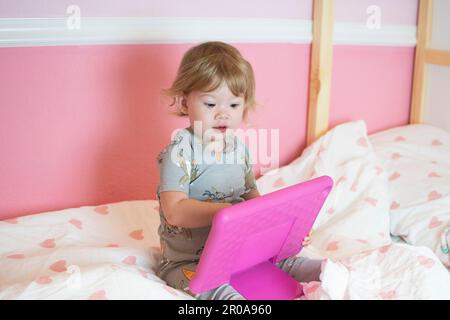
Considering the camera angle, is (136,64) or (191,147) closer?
(191,147)

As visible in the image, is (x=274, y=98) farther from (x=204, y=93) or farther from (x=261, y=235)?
(x=261, y=235)

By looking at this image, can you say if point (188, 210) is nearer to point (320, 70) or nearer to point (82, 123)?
point (82, 123)

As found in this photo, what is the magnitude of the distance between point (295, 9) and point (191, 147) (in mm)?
746

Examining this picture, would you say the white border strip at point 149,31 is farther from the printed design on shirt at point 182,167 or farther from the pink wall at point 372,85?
the printed design on shirt at point 182,167

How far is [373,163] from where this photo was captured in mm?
1635

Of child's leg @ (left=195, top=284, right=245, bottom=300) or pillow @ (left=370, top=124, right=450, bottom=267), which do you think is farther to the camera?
pillow @ (left=370, top=124, right=450, bottom=267)

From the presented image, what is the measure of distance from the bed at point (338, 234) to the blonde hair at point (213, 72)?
14.8 inches

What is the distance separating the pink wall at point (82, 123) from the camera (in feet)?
4.51

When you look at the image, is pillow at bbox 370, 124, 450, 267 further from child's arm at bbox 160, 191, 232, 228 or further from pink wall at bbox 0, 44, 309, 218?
child's arm at bbox 160, 191, 232, 228

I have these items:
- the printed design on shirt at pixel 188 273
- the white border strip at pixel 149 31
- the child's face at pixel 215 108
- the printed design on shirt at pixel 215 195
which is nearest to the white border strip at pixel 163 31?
the white border strip at pixel 149 31

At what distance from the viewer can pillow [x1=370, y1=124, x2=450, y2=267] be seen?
1409 millimetres

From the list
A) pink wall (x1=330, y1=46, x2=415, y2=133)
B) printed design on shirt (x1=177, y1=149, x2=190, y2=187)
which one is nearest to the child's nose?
printed design on shirt (x1=177, y1=149, x2=190, y2=187)

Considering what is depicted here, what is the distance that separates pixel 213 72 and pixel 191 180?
0.22 m
